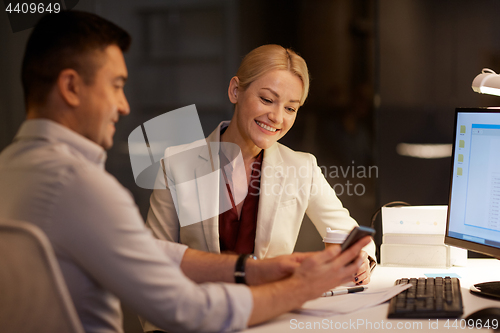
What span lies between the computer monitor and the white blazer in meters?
0.63

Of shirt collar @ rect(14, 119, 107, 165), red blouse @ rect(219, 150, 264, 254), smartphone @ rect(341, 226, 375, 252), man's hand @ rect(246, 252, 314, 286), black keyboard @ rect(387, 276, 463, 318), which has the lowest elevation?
red blouse @ rect(219, 150, 264, 254)

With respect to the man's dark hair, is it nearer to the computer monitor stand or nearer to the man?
the man

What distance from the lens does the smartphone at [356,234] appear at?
98 centimetres

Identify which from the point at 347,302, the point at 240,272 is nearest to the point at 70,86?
the point at 240,272

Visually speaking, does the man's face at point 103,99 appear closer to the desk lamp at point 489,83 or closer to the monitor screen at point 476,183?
the monitor screen at point 476,183

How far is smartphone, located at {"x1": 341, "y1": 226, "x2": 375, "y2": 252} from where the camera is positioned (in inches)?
38.4

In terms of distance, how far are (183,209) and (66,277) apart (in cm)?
96

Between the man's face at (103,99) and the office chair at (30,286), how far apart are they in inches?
11.2

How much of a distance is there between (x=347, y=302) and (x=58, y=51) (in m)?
0.97

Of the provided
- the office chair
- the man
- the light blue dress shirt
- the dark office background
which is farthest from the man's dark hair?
the dark office background

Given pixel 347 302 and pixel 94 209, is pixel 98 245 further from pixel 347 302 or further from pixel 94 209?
pixel 347 302

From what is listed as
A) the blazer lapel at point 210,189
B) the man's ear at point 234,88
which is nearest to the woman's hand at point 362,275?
the blazer lapel at point 210,189

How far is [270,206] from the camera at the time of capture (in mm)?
1880

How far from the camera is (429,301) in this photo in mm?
1078
